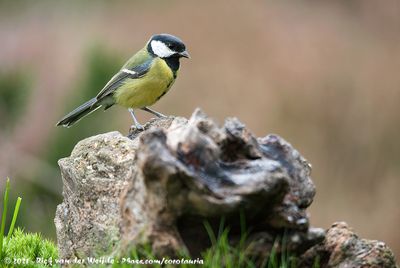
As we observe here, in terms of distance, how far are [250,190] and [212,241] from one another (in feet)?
0.98

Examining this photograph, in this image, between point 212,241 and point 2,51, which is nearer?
point 212,241

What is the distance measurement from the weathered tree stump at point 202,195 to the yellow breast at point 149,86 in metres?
2.49

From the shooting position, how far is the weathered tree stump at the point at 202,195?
295 cm

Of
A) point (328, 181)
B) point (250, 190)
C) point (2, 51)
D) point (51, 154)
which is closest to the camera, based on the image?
point (250, 190)

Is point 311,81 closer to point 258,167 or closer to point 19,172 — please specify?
point 19,172

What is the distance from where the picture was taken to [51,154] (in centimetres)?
971

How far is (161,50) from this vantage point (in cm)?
615

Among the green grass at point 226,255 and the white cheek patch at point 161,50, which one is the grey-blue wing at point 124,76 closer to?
the white cheek patch at point 161,50

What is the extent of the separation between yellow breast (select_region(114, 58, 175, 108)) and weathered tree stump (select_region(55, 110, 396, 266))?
249cm

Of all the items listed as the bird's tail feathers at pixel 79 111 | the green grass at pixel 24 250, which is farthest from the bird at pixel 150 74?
the green grass at pixel 24 250

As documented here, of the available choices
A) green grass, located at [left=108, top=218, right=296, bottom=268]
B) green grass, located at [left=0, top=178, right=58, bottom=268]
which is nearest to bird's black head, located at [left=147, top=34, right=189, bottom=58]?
green grass, located at [left=0, top=178, right=58, bottom=268]

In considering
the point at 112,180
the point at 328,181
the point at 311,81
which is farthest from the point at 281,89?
the point at 112,180

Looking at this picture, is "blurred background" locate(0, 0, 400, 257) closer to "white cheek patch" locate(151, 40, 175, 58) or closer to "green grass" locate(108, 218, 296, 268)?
"white cheek patch" locate(151, 40, 175, 58)

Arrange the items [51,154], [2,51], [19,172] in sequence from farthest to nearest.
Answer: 1. [2,51]
2. [19,172]
3. [51,154]
